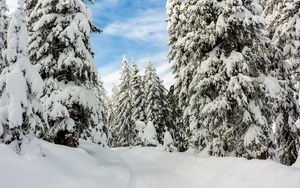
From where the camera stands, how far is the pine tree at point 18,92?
Answer: 1078 cm

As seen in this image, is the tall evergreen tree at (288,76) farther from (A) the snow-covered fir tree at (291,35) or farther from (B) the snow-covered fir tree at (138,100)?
(B) the snow-covered fir tree at (138,100)

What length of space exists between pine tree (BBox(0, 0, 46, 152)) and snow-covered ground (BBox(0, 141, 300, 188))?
2.49 feet

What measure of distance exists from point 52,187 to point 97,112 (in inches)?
398

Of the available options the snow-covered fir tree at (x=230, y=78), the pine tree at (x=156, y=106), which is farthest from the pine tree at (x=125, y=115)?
the snow-covered fir tree at (x=230, y=78)

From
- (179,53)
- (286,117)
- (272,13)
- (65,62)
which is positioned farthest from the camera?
(179,53)

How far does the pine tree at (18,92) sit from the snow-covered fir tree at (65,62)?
5531 millimetres

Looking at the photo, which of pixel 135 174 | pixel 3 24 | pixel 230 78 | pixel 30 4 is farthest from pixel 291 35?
pixel 3 24

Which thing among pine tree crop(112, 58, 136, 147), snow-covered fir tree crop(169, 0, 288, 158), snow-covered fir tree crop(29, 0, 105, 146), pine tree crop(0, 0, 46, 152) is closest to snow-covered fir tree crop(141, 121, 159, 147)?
pine tree crop(112, 58, 136, 147)

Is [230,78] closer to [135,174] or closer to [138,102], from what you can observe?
[135,174]

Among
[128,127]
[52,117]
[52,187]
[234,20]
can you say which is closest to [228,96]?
[234,20]

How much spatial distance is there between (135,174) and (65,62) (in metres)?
6.77

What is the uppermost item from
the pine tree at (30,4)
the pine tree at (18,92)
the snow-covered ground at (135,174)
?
the pine tree at (30,4)

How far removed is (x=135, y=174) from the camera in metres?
15.4

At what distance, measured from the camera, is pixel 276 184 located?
917 cm
